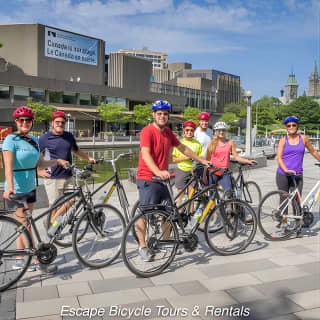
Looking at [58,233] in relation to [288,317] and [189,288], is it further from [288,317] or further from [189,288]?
[288,317]

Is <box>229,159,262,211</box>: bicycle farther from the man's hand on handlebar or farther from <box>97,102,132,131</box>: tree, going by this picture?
<box>97,102,132,131</box>: tree

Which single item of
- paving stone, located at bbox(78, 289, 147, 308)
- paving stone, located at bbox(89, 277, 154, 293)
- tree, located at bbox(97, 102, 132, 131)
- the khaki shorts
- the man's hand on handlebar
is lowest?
paving stone, located at bbox(89, 277, 154, 293)

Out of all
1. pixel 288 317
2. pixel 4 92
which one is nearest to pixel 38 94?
pixel 4 92

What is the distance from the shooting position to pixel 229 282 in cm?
403

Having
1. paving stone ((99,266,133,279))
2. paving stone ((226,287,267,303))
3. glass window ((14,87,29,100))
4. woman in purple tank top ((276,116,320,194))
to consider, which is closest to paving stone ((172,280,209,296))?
paving stone ((226,287,267,303))

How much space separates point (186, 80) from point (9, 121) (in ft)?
248

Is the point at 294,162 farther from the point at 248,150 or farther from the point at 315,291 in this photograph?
the point at 248,150

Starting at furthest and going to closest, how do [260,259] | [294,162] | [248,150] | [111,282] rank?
[248,150] < [294,162] < [260,259] < [111,282]

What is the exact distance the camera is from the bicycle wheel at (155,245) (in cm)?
412

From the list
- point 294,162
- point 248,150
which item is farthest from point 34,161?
point 248,150

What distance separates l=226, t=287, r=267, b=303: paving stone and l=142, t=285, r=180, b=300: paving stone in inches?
21.2

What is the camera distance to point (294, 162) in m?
5.88

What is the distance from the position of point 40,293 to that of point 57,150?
6.28 ft

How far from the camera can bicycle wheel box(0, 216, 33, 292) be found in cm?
386
